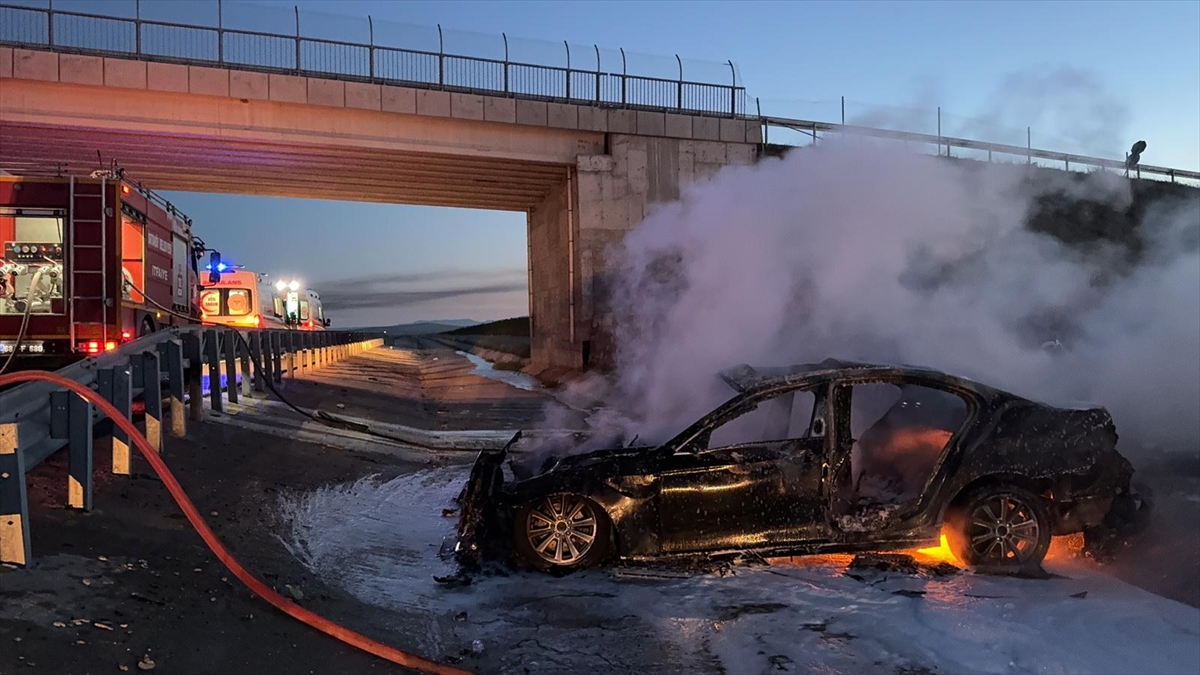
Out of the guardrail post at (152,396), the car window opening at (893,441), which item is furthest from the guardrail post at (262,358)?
the car window opening at (893,441)

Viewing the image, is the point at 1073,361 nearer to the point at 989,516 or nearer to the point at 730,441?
the point at 989,516

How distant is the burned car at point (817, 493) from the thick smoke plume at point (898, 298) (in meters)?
1.10

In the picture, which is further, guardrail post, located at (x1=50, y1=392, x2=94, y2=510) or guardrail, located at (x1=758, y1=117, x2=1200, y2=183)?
guardrail, located at (x1=758, y1=117, x2=1200, y2=183)

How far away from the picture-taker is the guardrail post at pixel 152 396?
7020 mm

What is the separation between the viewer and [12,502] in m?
3.98

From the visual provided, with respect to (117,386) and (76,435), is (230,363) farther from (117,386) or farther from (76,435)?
(76,435)

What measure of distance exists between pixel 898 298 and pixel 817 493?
5789mm

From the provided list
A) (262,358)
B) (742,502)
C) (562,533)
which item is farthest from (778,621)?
(262,358)

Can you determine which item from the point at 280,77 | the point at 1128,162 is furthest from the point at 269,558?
the point at 1128,162

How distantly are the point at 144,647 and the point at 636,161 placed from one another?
22.0 metres

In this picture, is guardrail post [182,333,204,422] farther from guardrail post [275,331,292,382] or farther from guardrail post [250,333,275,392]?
guardrail post [275,331,292,382]

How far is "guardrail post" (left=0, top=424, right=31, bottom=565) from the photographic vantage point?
3.95 meters

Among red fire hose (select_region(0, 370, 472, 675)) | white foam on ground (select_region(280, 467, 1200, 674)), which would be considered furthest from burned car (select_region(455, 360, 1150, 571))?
red fire hose (select_region(0, 370, 472, 675))

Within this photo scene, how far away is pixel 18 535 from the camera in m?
4.00
